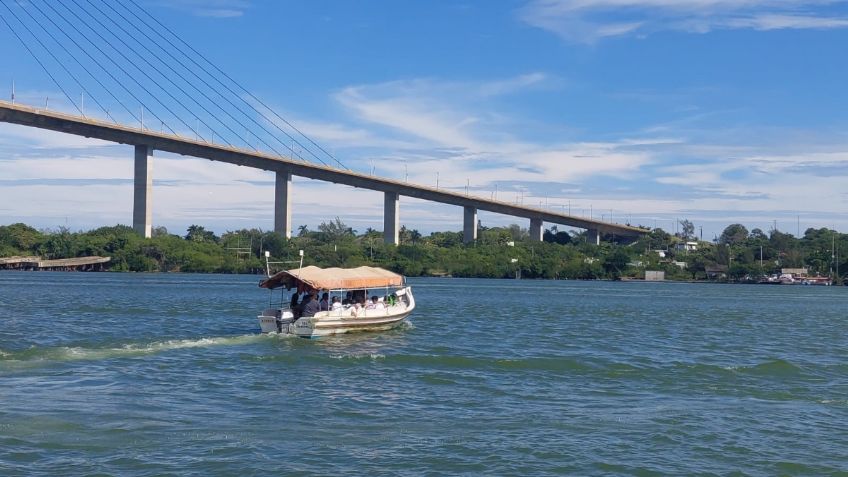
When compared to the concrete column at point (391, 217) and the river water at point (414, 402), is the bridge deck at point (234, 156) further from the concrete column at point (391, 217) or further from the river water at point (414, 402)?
the river water at point (414, 402)

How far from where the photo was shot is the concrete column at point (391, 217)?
99438 millimetres

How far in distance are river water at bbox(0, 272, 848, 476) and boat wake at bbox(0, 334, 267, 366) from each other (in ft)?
0.28

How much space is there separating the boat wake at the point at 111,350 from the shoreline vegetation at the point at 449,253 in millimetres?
67888

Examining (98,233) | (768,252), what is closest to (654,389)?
(98,233)

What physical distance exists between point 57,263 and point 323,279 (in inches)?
3289

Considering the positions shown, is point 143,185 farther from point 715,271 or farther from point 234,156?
point 715,271

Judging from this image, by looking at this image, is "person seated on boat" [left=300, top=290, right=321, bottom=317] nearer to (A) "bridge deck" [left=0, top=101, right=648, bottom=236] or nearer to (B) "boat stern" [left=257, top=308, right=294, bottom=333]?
(B) "boat stern" [left=257, top=308, right=294, bottom=333]

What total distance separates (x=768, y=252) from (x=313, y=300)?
107959mm

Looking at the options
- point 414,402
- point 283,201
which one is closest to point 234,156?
point 283,201

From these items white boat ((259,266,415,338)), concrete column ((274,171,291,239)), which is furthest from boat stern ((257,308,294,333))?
concrete column ((274,171,291,239))

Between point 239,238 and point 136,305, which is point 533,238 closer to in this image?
point 239,238

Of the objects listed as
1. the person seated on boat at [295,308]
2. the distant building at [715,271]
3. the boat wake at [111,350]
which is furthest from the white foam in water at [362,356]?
the distant building at [715,271]

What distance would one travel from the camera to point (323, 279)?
26.6 metres

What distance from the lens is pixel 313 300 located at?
26.9m
